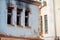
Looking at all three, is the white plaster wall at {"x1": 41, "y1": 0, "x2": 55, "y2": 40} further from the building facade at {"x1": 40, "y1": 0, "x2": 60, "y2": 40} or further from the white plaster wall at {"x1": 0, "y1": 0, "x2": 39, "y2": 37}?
the white plaster wall at {"x1": 0, "y1": 0, "x2": 39, "y2": 37}

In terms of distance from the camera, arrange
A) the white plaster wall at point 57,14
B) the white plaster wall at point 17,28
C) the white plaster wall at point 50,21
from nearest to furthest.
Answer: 1. the white plaster wall at point 17,28
2. the white plaster wall at point 57,14
3. the white plaster wall at point 50,21

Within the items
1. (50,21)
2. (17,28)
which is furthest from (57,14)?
(17,28)

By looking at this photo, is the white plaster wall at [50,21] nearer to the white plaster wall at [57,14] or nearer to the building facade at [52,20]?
the building facade at [52,20]

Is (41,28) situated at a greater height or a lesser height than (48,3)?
lesser

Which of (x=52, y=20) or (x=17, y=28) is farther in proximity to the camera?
(x=52, y=20)

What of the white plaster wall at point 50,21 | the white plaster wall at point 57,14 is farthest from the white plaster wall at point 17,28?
the white plaster wall at point 57,14

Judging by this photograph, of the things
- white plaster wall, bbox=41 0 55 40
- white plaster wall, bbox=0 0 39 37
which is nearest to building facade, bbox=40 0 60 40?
white plaster wall, bbox=41 0 55 40

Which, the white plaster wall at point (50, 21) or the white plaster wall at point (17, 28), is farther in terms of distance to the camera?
the white plaster wall at point (50, 21)

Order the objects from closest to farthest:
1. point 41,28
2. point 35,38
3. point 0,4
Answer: point 0,4
point 35,38
point 41,28

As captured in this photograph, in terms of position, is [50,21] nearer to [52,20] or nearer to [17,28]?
[52,20]

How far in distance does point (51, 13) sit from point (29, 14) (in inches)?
164

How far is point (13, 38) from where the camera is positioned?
1434 centimetres

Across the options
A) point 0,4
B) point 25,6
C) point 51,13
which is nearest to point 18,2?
point 25,6

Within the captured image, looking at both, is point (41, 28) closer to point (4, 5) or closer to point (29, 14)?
point (29, 14)
